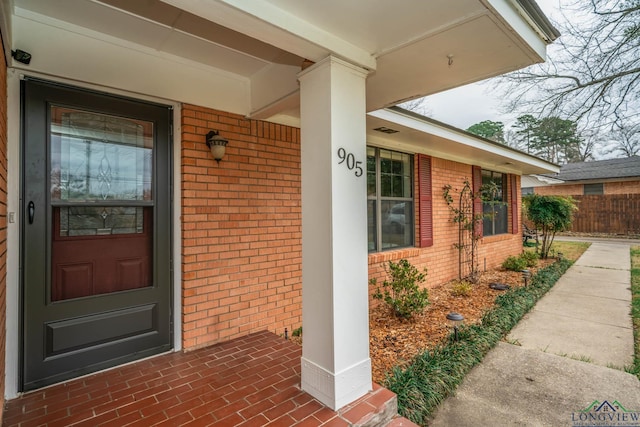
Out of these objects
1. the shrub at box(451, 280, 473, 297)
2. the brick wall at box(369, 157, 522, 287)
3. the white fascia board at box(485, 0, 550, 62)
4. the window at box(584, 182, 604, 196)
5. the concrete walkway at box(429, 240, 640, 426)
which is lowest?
the concrete walkway at box(429, 240, 640, 426)

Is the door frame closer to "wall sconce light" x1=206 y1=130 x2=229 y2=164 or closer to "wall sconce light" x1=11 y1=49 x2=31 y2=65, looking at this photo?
"wall sconce light" x1=11 y1=49 x2=31 y2=65

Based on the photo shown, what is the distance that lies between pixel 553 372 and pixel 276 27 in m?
3.89

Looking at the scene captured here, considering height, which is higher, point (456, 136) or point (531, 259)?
point (456, 136)

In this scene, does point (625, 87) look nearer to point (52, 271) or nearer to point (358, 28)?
point (358, 28)

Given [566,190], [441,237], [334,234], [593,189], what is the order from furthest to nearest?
[566,190]
[593,189]
[441,237]
[334,234]

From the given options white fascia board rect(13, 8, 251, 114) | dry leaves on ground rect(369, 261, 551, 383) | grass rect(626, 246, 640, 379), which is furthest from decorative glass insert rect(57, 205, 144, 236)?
grass rect(626, 246, 640, 379)

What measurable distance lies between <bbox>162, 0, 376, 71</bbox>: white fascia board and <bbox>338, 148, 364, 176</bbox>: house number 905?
651 mm

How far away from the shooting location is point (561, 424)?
241cm

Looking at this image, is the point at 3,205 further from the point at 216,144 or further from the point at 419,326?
the point at 419,326

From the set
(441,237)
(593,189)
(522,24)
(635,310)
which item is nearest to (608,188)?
(593,189)

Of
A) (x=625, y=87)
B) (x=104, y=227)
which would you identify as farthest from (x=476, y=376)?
(x=625, y=87)

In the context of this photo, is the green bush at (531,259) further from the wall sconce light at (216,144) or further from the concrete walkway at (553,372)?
the wall sconce light at (216,144)

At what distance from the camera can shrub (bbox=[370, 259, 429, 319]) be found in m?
4.43

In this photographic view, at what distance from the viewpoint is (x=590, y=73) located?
6.80 metres
